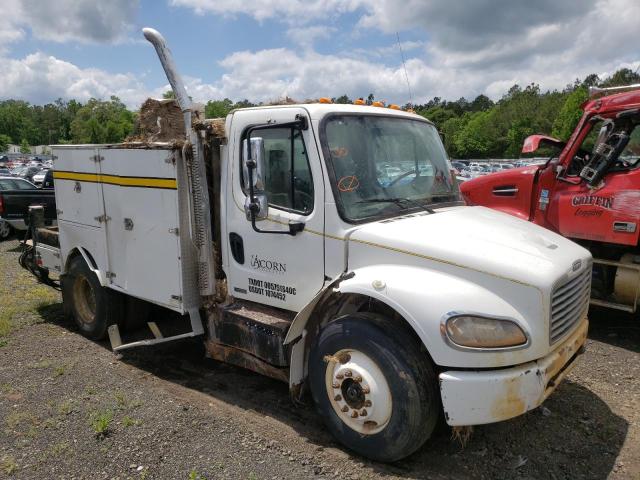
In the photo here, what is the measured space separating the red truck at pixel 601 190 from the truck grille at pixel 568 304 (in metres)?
2.29

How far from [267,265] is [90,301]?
318 centimetres

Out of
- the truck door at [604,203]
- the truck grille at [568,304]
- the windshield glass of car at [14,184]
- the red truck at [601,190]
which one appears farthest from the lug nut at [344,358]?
the windshield glass of car at [14,184]

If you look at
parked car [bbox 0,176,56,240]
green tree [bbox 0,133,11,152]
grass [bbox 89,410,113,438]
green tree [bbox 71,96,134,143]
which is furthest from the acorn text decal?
green tree [bbox 0,133,11,152]

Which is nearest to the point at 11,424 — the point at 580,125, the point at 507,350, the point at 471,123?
the point at 507,350

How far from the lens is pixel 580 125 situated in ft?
21.6

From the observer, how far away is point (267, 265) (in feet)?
14.0

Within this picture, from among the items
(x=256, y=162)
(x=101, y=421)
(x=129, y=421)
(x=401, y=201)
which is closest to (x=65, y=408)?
(x=101, y=421)

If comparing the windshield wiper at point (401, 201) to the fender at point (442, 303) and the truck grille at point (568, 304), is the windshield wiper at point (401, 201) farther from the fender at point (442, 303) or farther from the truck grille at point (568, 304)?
the truck grille at point (568, 304)

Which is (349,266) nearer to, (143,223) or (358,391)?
(358,391)

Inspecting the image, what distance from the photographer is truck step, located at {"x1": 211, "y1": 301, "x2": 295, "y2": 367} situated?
4.14m

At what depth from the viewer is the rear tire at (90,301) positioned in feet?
19.4

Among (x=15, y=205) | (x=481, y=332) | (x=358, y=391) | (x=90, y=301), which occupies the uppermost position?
(x=481, y=332)

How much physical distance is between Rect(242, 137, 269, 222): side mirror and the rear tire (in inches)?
104

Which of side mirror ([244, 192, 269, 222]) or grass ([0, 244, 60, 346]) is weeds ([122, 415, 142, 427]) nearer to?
side mirror ([244, 192, 269, 222])
